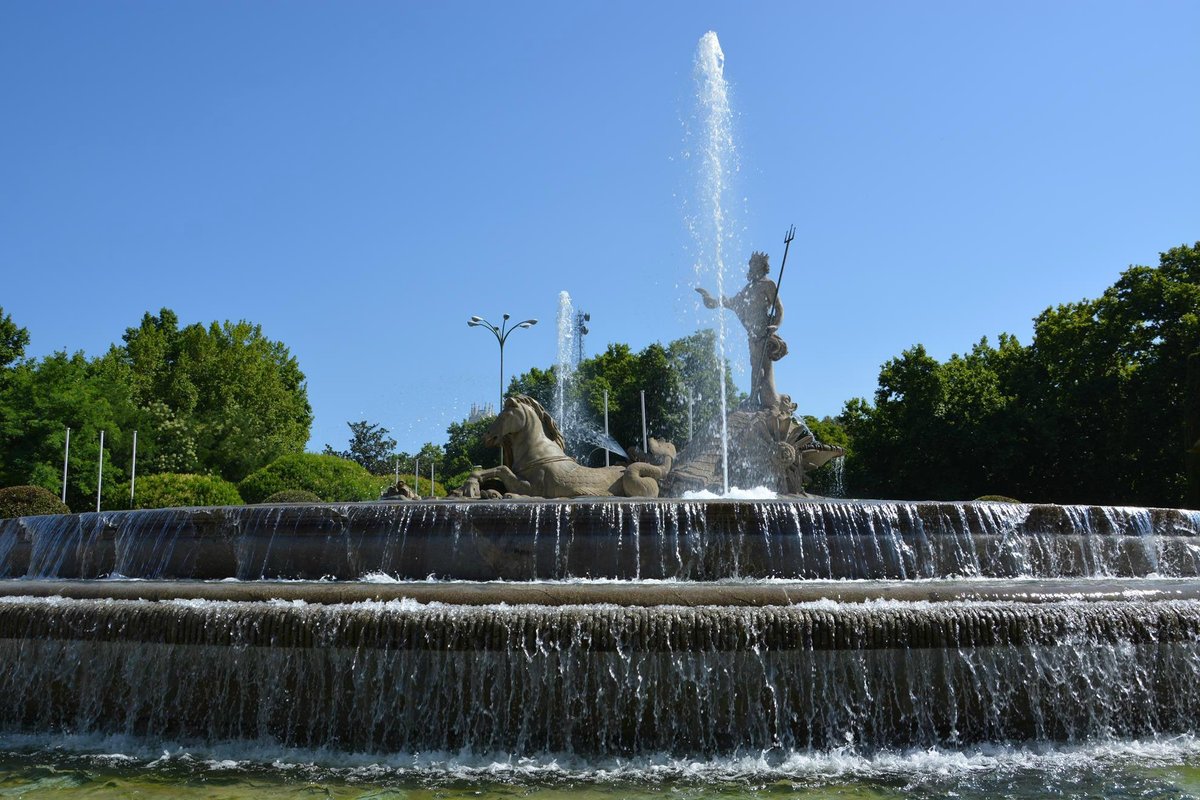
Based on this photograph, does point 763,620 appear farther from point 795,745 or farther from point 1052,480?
point 1052,480

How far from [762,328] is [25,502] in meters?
18.5

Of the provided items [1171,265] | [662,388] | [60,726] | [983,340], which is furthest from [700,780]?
[662,388]

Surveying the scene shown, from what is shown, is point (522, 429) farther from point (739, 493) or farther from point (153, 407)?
point (153, 407)

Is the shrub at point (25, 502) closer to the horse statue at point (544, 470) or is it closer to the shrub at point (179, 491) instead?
the shrub at point (179, 491)

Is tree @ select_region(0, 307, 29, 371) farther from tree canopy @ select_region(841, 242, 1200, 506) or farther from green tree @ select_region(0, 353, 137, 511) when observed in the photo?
tree canopy @ select_region(841, 242, 1200, 506)

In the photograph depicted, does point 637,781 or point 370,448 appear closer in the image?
point 637,781

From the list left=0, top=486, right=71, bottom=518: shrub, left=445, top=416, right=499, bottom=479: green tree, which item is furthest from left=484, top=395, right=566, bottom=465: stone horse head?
left=445, top=416, right=499, bottom=479: green tree

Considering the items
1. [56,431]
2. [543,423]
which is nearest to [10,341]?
[56,431]

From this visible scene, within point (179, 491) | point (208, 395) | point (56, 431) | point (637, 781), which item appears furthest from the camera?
point (208, 395)

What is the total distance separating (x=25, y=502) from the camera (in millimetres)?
22906

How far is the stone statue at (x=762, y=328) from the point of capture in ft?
55.3

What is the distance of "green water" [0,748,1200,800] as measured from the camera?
532 centimetres

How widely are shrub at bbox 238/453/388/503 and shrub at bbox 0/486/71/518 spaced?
1370cm

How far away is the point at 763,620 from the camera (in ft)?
20.3
